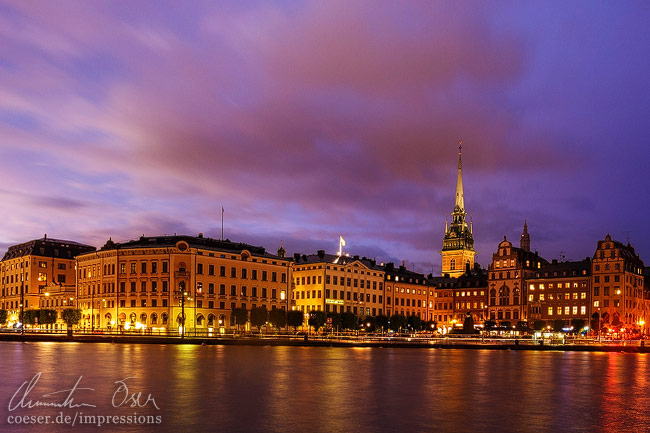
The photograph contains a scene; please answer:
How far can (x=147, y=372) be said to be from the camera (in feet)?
96.3

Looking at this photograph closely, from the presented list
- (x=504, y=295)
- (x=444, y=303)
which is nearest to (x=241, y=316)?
(x=504, y=295)

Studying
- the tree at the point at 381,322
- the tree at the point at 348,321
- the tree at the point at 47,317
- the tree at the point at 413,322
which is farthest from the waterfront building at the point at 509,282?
the tree at the point at 47,317

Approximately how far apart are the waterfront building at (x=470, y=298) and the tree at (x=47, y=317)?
3912 inches

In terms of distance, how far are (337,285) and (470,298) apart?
48296mm

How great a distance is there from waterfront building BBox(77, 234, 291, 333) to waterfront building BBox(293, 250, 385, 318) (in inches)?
711

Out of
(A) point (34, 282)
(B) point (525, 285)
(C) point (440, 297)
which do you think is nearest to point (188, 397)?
(A) point (34, 282)

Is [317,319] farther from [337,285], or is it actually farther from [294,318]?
[337,285]

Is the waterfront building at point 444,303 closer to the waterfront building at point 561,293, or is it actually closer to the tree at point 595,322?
the waterfront building at point 561,293

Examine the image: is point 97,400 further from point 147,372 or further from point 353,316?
point 353,316

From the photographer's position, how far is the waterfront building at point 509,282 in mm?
155625

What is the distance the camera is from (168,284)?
10644 centimetres

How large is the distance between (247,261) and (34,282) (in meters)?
54.7

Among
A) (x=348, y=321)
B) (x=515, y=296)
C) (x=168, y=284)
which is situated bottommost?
(x=348, y=321)

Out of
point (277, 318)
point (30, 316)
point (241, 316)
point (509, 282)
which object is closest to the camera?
point (277, 318)
